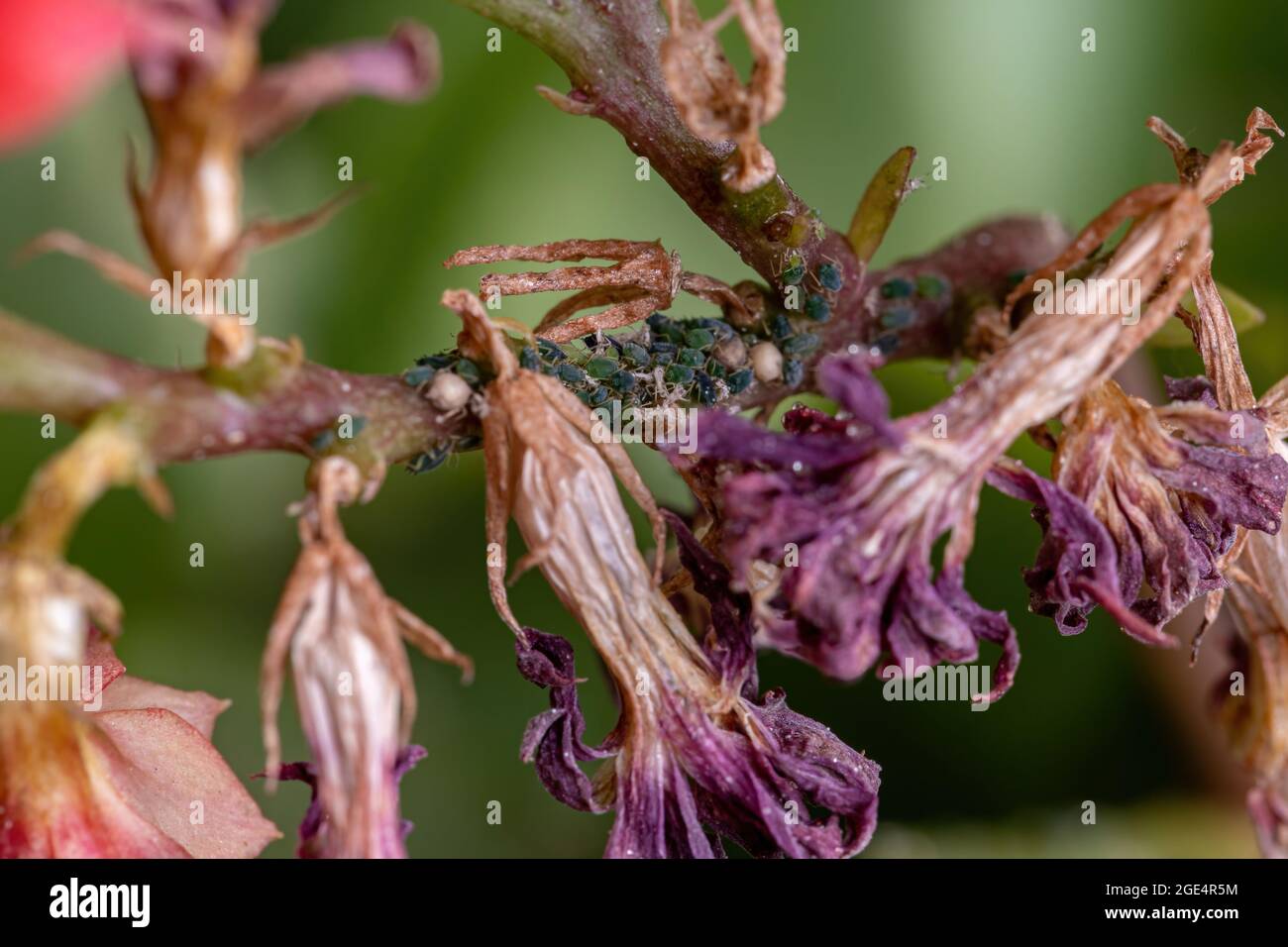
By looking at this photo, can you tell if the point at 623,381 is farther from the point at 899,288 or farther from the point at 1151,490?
the point at 1151,490

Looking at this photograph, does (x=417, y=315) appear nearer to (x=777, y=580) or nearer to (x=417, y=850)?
(x=417, y=850)

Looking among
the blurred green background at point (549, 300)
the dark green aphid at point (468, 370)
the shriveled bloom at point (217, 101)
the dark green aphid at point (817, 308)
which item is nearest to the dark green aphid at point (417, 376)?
the dark green aphid at point (468, 370)

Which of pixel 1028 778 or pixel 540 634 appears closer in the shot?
pixel 540 634

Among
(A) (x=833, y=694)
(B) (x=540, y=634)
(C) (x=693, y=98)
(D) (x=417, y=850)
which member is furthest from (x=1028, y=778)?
(C) (x=693, y=98)

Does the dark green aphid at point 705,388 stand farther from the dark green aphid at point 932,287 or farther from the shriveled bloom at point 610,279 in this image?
the dark green aphid at point 932,287
